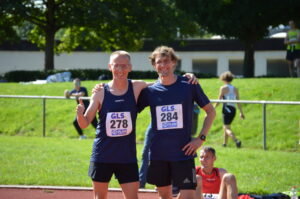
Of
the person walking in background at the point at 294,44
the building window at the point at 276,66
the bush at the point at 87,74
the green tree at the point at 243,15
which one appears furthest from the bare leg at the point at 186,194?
the building window at the point at 276,66

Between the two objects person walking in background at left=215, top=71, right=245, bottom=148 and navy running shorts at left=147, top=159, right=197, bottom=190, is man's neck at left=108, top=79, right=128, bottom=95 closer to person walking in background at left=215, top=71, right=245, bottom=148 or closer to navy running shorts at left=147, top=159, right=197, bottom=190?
navy running shorts at left=147, top=159, right=197, bottom=190

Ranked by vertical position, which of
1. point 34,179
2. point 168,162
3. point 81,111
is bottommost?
point 34,179

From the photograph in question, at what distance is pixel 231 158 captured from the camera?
476 inches

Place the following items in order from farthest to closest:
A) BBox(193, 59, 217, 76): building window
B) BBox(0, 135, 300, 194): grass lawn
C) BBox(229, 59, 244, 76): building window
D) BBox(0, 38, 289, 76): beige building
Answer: BBox(193, 59, 217, 76): building window < BBox(229, 59, 244, 76): building window < BBox(0, 38, 289, 76): beige building < BBox(0, 135, 300, 194): grass lawn

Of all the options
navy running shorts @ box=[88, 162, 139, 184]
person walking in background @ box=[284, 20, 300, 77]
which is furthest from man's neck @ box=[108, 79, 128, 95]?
person walking in background @ box=[284, 20, 300, 77]

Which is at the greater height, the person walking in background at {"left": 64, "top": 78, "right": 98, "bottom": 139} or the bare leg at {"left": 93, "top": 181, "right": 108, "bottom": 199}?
the person walking in background at {"left": 64, "top": 78, "right": 98, "bottom": 139}

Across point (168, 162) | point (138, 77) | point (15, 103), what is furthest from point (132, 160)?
point (138, 77)

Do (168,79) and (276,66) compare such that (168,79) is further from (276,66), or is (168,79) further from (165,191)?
(276,66)

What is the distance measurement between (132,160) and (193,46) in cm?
3963

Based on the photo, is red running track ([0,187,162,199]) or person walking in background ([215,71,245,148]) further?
person walking in background ([215,71,245,148])

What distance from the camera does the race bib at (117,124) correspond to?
5.87m

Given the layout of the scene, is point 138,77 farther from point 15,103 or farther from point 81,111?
point 81,111

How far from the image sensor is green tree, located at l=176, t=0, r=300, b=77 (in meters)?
31.7

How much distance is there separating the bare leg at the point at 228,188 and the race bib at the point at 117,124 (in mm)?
1947
